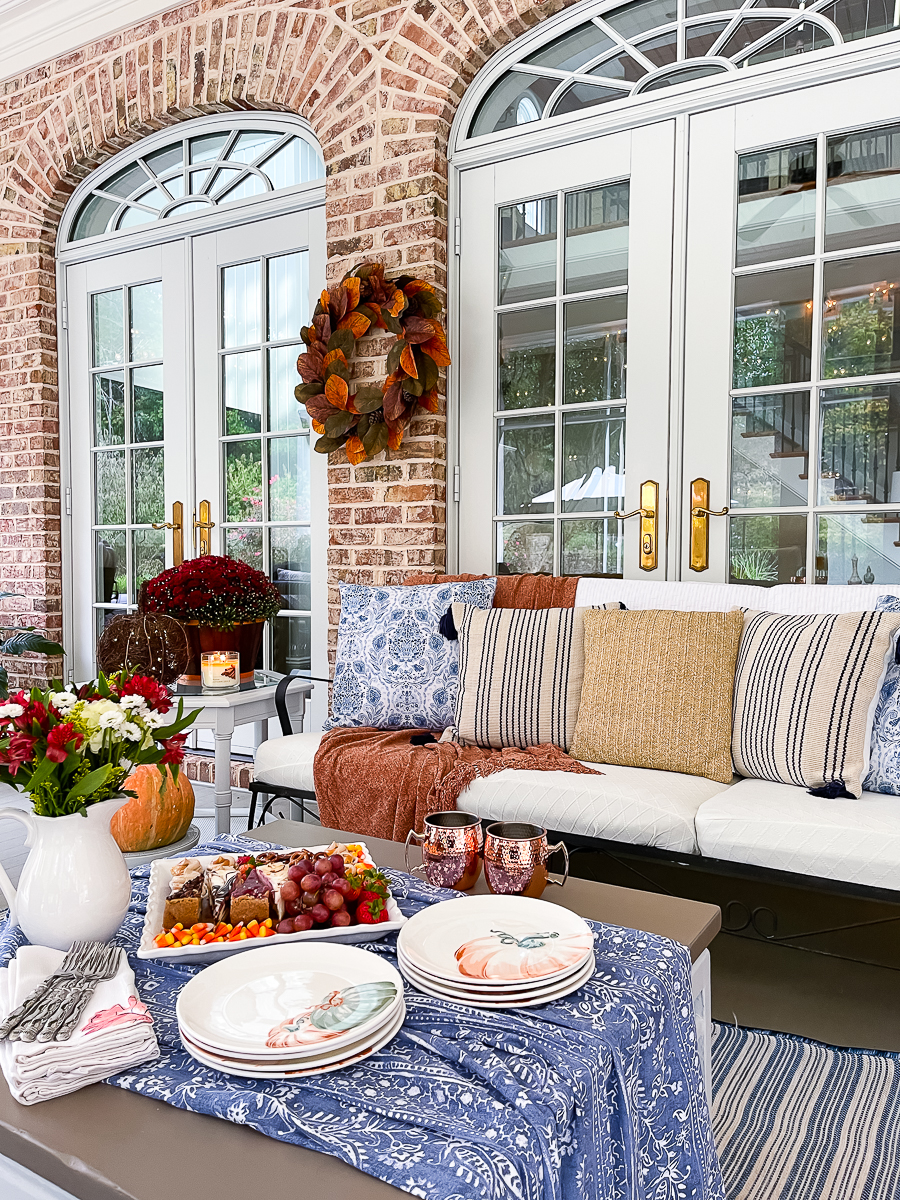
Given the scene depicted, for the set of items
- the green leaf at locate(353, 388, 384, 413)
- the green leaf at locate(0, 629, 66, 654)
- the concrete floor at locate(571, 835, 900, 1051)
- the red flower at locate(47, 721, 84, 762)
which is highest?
the green leaf at locate(353, 388, 384, 413)

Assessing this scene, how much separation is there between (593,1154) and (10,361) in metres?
4.65

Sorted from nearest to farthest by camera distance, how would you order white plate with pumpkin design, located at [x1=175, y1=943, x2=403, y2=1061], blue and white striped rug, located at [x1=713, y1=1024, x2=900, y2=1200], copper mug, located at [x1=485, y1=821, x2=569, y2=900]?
1. white plate with pumpkin design, located at [x1=175, y1=943, x2=403, y2=1061]
2. copper mug, located at [x1=485, y1=821, x2=569, y2=900]
3. blue and white striped rug, located at [x1=713, y1=1024, x2=900, y2=1200]

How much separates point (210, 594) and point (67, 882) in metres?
1.84

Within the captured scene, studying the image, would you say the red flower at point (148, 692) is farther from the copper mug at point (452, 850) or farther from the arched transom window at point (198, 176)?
the arched transom window at point (198, 176)

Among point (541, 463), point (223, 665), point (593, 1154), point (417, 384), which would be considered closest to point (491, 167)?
point (417, 384)

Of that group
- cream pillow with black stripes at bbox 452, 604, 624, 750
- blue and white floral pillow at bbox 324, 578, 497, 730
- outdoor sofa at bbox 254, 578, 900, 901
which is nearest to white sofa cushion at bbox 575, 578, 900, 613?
outdoor sofa at bbox 254, 578, 900, 901

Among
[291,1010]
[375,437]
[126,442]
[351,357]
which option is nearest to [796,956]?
[291,1010]

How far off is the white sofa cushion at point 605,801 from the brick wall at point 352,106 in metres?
1.28

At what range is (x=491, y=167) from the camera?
3.36 m

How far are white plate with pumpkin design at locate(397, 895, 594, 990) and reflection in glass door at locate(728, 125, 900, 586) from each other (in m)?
1.95

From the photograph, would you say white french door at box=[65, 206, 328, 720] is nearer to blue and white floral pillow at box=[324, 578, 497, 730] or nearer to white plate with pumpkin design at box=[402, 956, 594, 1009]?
blue and white floral pillow at box=[324, 578, 497, 730]

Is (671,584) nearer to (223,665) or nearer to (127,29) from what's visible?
(223,665)

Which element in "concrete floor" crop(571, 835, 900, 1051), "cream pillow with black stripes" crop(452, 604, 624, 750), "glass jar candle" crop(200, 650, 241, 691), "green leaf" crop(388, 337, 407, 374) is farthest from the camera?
"green leaf" crop(388, 337, 407, 374)

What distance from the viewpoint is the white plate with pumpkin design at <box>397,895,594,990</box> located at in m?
1.11
